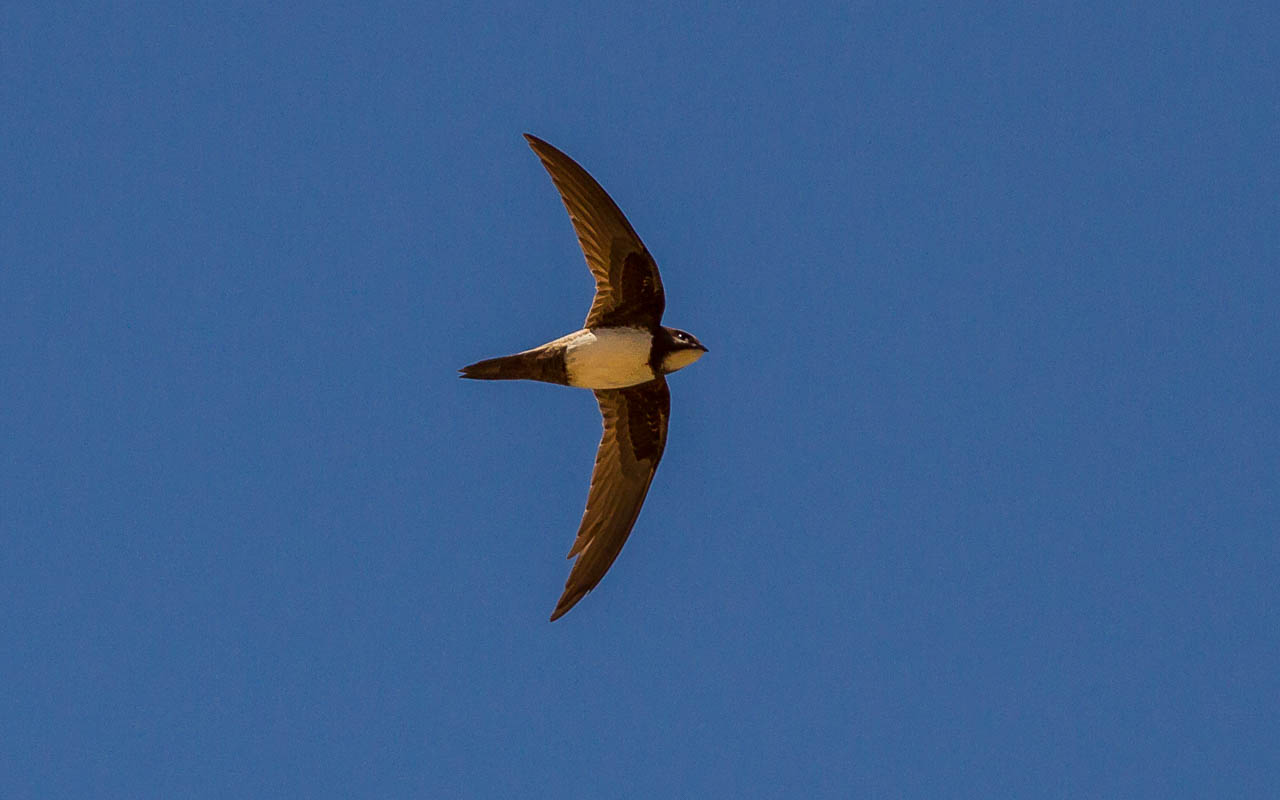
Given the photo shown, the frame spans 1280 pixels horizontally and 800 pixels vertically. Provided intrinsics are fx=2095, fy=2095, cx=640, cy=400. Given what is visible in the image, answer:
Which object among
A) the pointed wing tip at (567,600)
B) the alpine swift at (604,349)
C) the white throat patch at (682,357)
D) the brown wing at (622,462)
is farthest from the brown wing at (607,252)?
the pointed wing tip at (567,600)

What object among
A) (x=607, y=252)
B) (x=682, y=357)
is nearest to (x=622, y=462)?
(x=682, y=357)

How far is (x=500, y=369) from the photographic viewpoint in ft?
47.4

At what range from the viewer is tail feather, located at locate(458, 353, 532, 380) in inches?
566

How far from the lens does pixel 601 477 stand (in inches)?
602

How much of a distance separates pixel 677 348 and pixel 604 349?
0.52 metres

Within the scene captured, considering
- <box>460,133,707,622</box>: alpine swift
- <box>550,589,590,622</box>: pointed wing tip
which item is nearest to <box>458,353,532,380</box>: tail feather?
<box>460,133,707,622</box>: alpine swift

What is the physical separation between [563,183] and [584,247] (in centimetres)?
48

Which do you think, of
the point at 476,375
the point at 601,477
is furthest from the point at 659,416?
the point at 476,375

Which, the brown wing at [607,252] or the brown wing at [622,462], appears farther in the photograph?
the brown wing at [622,462]

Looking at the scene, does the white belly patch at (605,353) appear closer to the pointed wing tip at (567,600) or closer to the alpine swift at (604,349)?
the alpine swift at (604,349)

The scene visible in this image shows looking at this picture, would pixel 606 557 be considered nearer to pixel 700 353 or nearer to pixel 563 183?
pixel 700 353

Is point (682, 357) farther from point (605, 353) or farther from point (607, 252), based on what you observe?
point (607, 252)

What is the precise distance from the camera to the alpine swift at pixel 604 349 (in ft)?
47.3

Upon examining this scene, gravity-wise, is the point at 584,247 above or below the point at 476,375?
above
